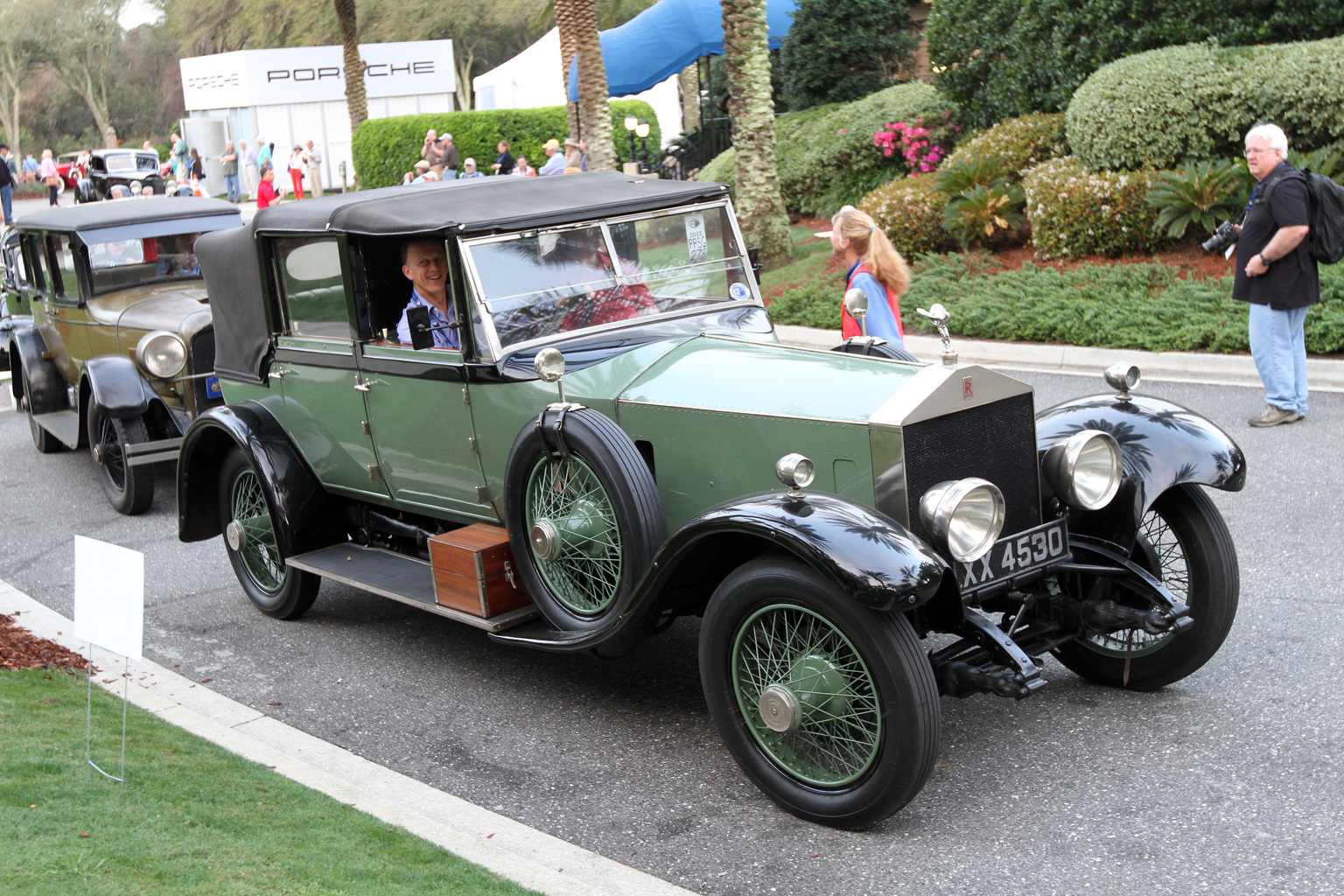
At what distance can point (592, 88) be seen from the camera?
17125 mm

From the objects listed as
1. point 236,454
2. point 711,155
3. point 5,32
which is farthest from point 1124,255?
point 5,32

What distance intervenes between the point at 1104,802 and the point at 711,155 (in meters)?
20.4

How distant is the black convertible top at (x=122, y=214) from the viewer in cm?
920

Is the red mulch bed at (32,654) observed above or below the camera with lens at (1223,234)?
below

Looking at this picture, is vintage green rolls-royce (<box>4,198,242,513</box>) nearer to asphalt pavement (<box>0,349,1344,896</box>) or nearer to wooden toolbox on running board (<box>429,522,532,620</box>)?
asphalt pavement (<box>0,349,1344,896</box>)

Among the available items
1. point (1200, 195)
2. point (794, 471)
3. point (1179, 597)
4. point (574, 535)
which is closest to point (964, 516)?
point (794, 471)

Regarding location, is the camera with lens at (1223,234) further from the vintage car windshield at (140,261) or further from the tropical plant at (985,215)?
the vintage car windshield at (140,261)

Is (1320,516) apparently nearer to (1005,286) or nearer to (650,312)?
(650,312)

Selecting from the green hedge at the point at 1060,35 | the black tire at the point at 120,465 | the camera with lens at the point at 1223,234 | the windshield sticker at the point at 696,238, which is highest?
the green hedge at the point at 1060,35

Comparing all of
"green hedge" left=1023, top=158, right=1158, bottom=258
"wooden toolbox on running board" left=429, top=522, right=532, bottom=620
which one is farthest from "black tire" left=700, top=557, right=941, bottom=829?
"green hedge" left=1023, top=158, right=1158, bottom=258

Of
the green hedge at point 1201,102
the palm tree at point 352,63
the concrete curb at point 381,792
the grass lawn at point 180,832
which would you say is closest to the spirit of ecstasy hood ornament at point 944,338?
the concrete curb at point 381,792

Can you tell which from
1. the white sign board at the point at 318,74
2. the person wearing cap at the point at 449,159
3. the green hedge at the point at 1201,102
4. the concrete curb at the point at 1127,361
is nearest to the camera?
the concrete curb at the point at 1127,361

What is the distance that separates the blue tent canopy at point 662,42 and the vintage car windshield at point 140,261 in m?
14.2

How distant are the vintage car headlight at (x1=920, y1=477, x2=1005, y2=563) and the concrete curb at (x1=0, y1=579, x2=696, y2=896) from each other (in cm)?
130
